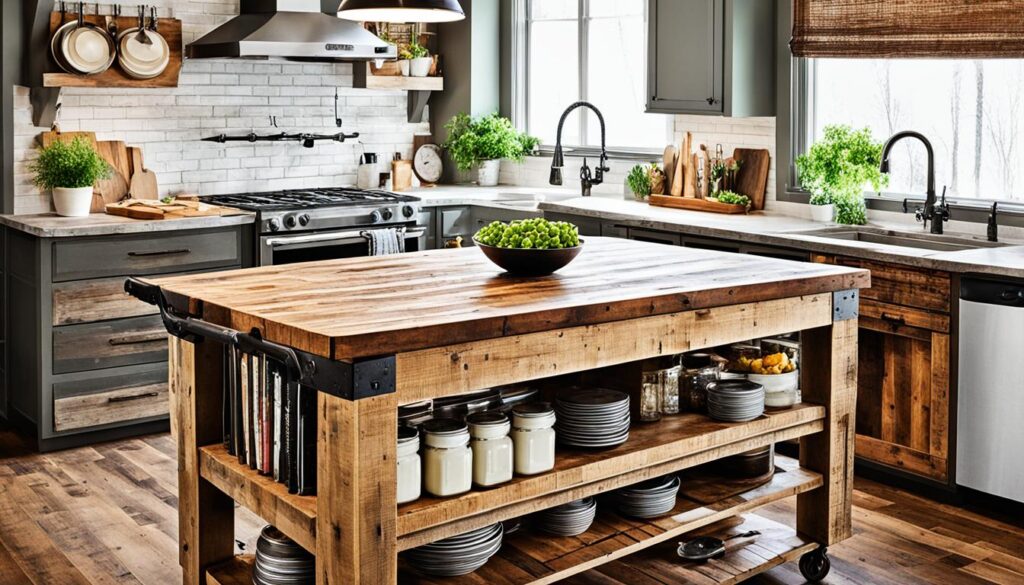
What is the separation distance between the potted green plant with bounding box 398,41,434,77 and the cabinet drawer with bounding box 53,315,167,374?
107 inches

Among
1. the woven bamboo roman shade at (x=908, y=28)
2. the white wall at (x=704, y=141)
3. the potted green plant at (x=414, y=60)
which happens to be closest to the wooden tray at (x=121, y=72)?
the potted green plant at (x=414, y=60)

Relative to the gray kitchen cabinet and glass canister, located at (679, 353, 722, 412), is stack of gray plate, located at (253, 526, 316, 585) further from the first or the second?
the gray kitchen cabinet

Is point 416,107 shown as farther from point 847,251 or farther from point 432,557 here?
point 432,557

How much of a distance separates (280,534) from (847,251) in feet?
9.50

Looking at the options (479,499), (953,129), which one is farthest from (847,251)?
(479,499)

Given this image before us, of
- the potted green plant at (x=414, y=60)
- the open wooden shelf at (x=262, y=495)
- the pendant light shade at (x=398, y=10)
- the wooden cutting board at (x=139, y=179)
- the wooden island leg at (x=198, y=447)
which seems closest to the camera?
the open wooden shelf at (x=262, y=495)

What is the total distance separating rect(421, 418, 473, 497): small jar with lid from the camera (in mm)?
3242

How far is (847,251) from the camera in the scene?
515 cm

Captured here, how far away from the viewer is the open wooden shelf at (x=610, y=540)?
343 centimetres

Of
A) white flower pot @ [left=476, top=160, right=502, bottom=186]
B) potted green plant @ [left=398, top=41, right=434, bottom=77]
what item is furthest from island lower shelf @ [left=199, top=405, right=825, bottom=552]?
potted green plant @ [left=398, top=41, right=434, bottom=77]

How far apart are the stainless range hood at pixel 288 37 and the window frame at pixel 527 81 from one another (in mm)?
1402

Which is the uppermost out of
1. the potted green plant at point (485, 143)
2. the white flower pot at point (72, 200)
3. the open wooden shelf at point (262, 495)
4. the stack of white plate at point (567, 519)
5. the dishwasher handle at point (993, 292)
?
the potted green plant at point (485, 143)

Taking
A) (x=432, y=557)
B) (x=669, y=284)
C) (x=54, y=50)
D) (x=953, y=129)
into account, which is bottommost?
(x=432, y=557)

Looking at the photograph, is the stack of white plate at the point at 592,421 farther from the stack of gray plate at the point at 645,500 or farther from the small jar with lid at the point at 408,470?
the small jar with lid at the point at 408,470
